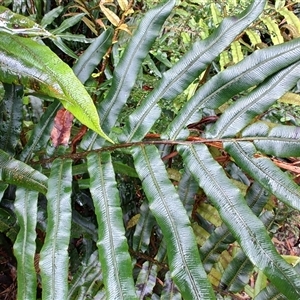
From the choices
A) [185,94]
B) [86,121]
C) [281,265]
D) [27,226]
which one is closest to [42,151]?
[27,226]

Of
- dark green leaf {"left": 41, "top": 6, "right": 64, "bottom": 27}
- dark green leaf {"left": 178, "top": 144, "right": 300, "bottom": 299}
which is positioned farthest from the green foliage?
dark green leaf {"left": 41, "top": 6, "right": 64, "bottom": 27}

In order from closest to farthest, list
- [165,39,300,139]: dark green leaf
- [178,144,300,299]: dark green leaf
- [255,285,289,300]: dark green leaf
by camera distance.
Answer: [178,144,300,299]: dark green leaf
[165,39,300,139]: dark green leaf
[255,285,289,300]: dark green leaf

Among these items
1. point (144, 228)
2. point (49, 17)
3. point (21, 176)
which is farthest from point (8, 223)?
point (49, 17)

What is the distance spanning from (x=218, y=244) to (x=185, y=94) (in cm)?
48

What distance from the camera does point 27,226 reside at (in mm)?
713

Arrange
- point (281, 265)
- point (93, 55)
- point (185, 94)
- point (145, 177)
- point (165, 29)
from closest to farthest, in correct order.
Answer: point (281, 265) < point (145, 177) < point (93, 55) < point (185, 94) < point (165, 29)

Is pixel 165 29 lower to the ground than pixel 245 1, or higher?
lower

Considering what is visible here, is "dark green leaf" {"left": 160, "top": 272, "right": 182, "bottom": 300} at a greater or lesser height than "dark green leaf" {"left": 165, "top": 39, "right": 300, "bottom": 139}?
lesser

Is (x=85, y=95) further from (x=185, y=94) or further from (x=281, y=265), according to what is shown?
(x=185, y=94)

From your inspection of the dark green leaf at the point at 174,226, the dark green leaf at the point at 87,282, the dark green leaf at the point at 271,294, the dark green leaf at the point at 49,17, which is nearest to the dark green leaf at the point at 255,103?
the dark green leaf at the point at 174,226

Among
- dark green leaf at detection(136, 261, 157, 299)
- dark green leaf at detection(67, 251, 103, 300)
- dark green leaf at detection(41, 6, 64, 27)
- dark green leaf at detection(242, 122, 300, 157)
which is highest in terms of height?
dark green leaf at detection(242, 122, 300, 157)

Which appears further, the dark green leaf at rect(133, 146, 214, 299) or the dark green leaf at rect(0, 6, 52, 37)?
the dark green leaf at rect(0, 6, 52, 37)

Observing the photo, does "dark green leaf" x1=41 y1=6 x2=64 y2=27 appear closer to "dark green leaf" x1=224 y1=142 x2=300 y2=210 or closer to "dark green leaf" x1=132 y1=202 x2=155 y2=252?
"dark green leaf" x1=132 y1=202 x2=155 y2=252

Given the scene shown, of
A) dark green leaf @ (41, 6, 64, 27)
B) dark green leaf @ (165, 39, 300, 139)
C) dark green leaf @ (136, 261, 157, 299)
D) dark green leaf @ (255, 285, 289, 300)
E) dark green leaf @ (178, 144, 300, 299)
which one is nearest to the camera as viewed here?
dark green leaf @ (178, 144, 300, 299)
